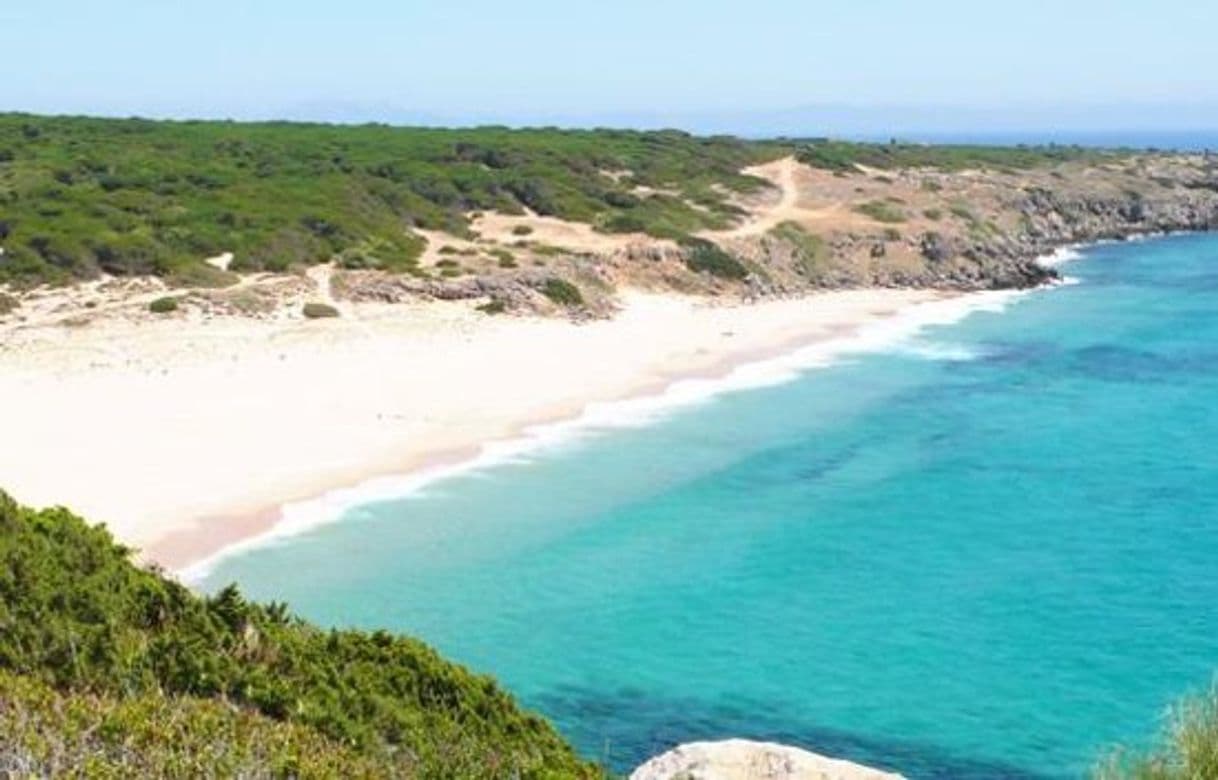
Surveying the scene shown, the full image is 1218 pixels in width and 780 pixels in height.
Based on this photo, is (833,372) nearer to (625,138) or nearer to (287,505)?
(287,505)

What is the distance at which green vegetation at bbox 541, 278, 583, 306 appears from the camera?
2016 inches

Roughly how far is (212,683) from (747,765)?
18.6 feet

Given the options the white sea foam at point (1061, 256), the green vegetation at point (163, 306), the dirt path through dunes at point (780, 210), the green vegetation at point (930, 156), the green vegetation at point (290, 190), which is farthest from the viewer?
the green vegetation at point (930, 156)

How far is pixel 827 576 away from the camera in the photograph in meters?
25.8

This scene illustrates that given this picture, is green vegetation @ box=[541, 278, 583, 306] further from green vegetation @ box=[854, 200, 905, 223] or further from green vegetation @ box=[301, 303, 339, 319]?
green vegetation @ box=[854, 200, 905, 223]

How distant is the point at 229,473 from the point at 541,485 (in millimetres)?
6601

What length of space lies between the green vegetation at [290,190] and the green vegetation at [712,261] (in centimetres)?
164

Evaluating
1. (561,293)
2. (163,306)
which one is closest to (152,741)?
(163,306)

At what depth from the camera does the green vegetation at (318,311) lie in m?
44.9

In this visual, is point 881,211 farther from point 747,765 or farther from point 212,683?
point 212,683

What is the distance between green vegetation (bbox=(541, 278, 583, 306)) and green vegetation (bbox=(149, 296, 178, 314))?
1361 centimetres

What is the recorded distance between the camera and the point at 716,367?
4509 centimetres

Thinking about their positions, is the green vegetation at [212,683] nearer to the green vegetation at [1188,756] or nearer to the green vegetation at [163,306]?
the green vegetation at [1188,756]

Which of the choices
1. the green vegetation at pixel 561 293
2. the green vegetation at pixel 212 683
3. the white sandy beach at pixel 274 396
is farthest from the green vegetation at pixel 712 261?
the green vegetation at pixel 212 683
